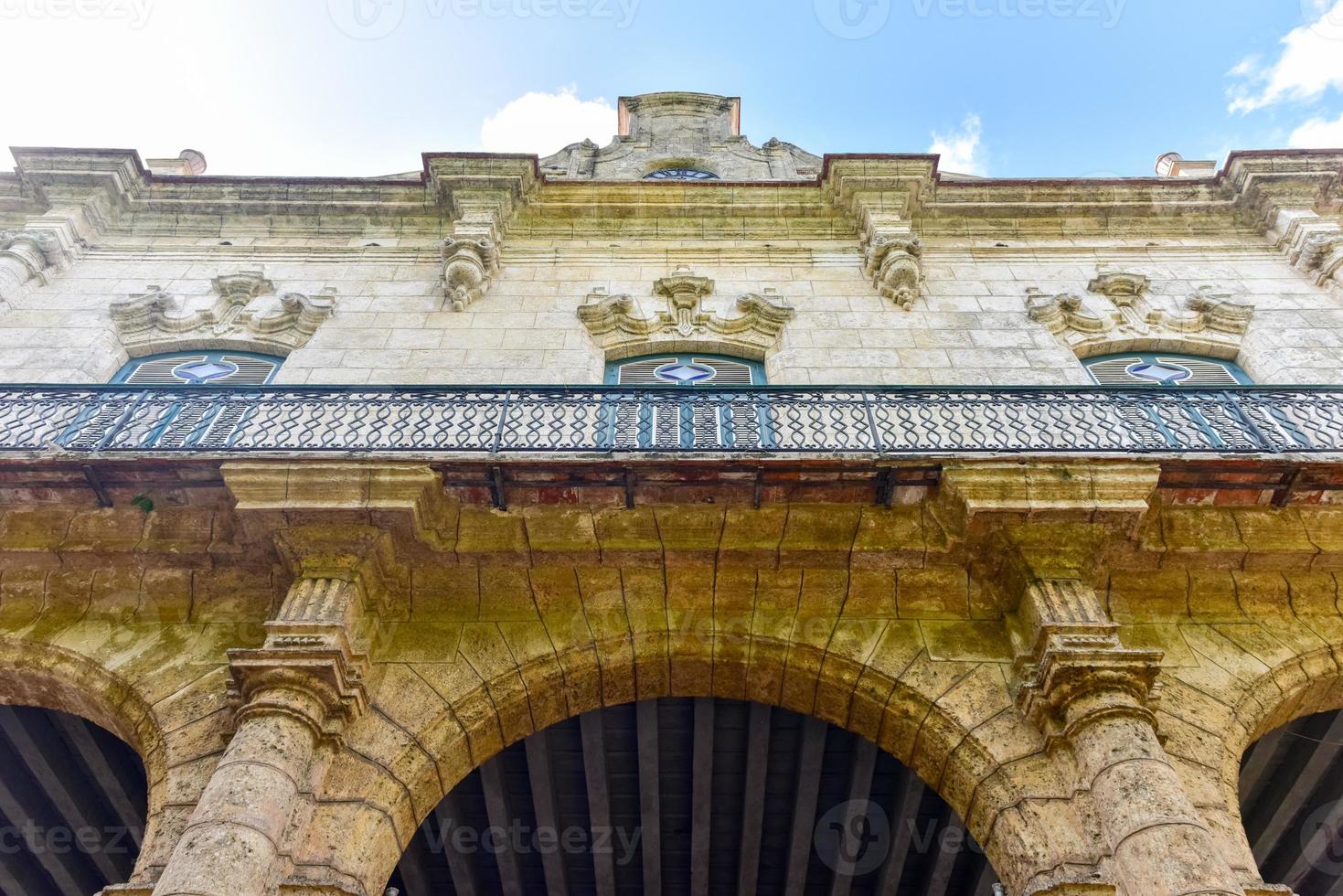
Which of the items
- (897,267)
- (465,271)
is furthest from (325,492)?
(897,267)

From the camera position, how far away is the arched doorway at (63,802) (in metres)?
6.59

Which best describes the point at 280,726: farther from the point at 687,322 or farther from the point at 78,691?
the point at 687,322

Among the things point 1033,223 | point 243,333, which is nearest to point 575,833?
point 243,333

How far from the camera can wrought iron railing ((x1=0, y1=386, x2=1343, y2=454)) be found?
21.1 feet

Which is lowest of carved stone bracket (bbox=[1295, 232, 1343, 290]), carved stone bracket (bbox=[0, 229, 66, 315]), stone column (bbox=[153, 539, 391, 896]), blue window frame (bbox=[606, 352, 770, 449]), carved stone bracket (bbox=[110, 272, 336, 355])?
stone column (bbox=[153, 539, 391, 896])

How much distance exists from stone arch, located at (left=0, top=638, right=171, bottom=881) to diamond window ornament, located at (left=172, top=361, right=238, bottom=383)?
3792 mm

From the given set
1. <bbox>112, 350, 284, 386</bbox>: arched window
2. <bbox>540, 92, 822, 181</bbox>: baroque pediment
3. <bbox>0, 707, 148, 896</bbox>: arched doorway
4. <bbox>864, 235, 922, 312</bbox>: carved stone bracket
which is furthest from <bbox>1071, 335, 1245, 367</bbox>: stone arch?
<bbox>0, 707, 148, 896</bbox>: arched doorway

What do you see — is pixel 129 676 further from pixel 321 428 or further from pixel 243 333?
pixel 243 333

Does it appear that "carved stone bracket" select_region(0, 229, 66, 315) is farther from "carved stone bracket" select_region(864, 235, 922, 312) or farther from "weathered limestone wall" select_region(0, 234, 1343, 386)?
"carved stone bracket" select_region(864, 235, 922, 312)

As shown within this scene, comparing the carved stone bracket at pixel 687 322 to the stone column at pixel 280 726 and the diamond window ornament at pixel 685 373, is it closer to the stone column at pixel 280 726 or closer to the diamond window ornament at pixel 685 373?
the diamond window ornament at pixel 685 373

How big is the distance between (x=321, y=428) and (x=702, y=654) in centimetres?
323

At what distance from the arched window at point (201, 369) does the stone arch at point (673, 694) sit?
4618mm

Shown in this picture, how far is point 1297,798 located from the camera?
22.2 feet

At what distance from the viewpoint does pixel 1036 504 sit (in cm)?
574
